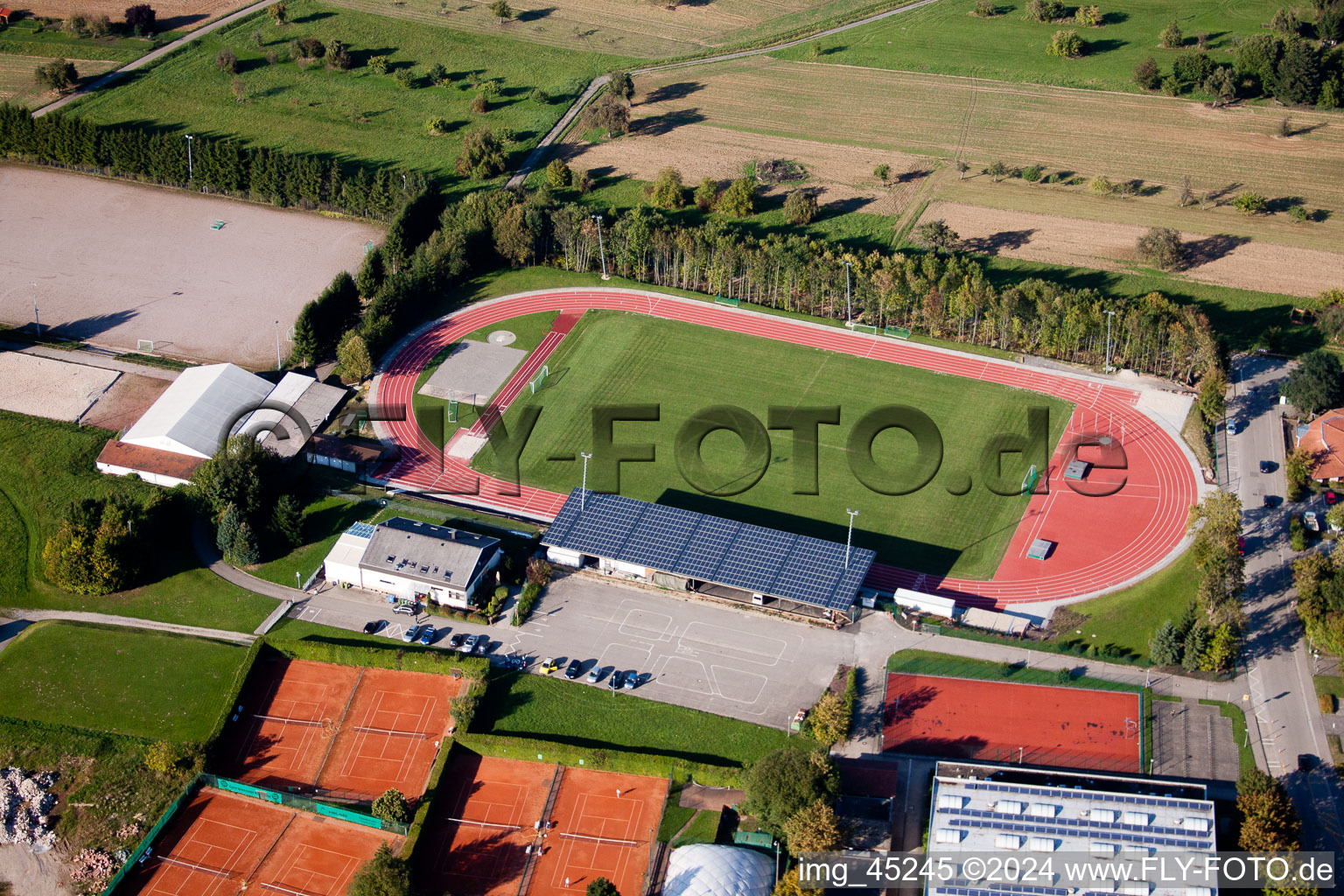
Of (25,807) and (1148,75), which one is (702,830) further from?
(1148,75)

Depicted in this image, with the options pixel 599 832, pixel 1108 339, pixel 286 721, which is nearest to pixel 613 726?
pixel 599 832

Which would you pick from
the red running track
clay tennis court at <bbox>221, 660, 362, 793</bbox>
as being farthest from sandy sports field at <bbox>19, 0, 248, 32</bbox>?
clay tennis court at <bbox>221, 660, 362, 793</bbox>

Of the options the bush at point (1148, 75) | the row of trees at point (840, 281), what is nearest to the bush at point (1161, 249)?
the row of trees at point (840, 281)

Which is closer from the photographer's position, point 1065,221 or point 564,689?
point 564,689

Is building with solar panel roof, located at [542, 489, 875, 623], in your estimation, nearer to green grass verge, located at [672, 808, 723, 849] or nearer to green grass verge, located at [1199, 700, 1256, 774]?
green grass verge, located at [672, 808, 723, 849]

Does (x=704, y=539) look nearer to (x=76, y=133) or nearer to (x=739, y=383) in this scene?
(x=739, y=383)

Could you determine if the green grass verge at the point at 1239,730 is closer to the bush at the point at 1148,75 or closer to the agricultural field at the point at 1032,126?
the agricultural field at the point at 1032,126

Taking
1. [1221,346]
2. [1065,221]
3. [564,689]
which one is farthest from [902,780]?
[1065,221]
